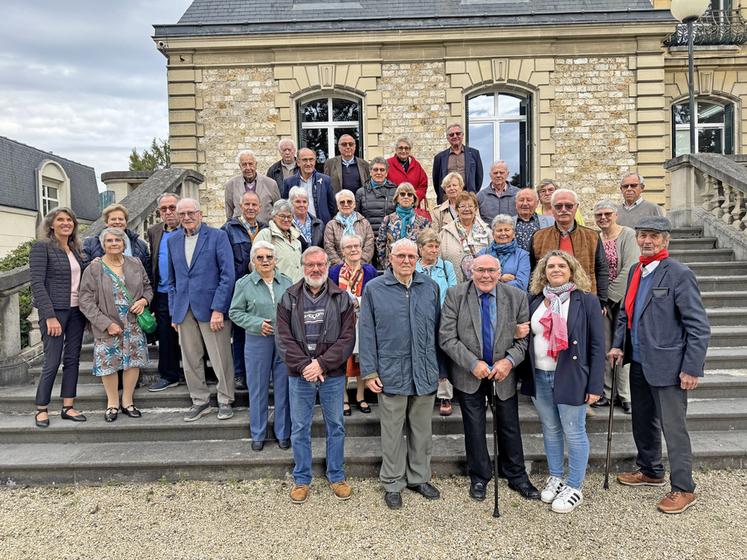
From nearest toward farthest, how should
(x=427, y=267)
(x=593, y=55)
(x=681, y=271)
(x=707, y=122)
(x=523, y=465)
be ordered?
1. (x=681, y=271)
2. (x=523, y=465)
3. (x=427, y=267)
4. (x=593, y=55)
5. (x=707, y=122)

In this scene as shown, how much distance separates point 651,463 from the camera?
3633mm

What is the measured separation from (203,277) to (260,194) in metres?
1.51

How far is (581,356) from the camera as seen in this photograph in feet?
10.9

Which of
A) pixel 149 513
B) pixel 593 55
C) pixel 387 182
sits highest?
pixel 593 55

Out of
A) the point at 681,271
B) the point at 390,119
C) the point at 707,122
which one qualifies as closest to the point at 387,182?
the point at 681,271

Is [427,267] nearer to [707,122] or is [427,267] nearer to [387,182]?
[387,182]

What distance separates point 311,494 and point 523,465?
158 cm

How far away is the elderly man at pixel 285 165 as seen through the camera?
585cm

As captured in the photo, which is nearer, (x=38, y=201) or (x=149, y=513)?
(x=149, y=513)

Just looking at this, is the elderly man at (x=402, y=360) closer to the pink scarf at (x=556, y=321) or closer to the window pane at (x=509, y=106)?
the pink scarf at (x=556, y=321)

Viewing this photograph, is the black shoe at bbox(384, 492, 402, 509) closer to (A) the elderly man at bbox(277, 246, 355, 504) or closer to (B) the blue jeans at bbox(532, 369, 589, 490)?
(A) the elderly man at bbox(277, 246, 355, 504)

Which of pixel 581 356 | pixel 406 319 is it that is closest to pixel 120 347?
pixel 406 319

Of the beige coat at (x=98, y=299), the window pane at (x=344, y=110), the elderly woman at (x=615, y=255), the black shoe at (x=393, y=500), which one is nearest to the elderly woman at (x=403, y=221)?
the elderly woman at (x=615, y=255)

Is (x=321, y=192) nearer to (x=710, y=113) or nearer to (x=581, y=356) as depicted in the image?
(x=581, y=356)
